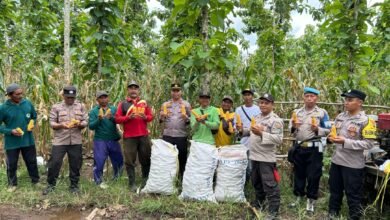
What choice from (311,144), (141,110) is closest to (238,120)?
(311,144)

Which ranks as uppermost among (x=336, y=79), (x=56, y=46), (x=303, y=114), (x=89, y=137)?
(x=56, y=46)

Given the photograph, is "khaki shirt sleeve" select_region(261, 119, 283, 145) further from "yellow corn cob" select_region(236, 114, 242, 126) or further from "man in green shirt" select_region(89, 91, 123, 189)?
"man in green shirt" select_region(89, 91, 123, 189)

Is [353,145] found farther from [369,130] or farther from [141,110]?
[141,110]

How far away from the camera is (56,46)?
9.30 m

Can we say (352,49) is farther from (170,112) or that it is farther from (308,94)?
(170,112)

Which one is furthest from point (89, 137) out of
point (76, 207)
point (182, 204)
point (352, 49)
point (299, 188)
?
point (352, 49)

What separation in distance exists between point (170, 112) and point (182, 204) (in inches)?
50.6

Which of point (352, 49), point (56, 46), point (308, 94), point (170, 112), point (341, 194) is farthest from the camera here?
point (56, 46)

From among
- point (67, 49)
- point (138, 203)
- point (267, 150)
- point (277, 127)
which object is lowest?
point (138, 203)

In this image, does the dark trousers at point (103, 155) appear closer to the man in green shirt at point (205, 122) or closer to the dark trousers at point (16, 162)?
the dark trousers at point (16, 162)

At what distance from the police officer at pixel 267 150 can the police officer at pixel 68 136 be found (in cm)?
241

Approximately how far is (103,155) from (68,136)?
55cm

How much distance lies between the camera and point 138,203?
4637 millimetres

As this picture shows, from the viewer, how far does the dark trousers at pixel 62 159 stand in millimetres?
5016
